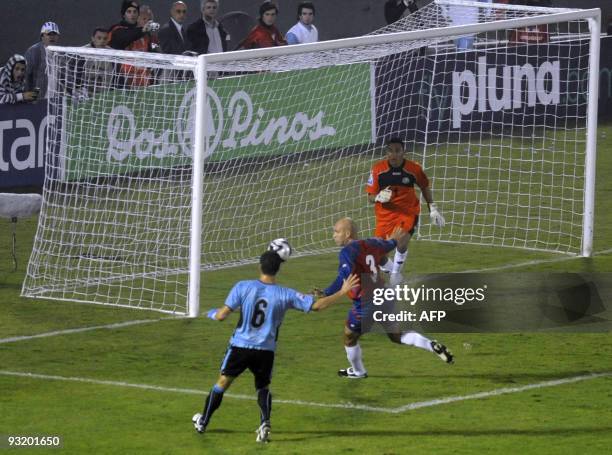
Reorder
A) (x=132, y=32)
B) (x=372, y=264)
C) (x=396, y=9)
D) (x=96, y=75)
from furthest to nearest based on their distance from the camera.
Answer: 1. (x=396, y=9)
2. (x=132, y=32)
3. (x=96, y=75)
4. (x=372, y=264)

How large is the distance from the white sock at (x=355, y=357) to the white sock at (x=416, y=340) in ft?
1.57

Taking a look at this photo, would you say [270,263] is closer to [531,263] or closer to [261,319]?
[261,319]

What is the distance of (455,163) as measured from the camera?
2534 cm

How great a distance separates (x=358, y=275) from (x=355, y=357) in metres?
0.88

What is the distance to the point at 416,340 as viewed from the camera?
545 inches

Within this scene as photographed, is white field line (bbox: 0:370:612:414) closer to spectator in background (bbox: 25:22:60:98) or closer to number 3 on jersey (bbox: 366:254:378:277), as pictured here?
number 3 on jersey (bbox: 366:254:378:277)

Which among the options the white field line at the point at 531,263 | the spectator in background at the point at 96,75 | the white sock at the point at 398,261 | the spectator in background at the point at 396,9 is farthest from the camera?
the spectator in background at the point at 396,9

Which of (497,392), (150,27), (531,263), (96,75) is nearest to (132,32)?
(150,27)

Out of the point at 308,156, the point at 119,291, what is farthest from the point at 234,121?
the point at 119,291

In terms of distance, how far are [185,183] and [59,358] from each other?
6.93 meters

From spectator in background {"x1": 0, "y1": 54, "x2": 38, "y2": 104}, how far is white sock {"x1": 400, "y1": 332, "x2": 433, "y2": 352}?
39.3 feet

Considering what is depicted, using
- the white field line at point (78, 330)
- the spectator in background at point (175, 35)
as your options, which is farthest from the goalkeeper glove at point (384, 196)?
the spectator in background at point (175, 35)

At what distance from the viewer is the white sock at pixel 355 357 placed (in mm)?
13555

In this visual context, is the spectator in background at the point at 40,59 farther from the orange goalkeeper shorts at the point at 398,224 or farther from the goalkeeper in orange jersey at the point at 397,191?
the orange goalkeeper shorts at the point at 398,224
